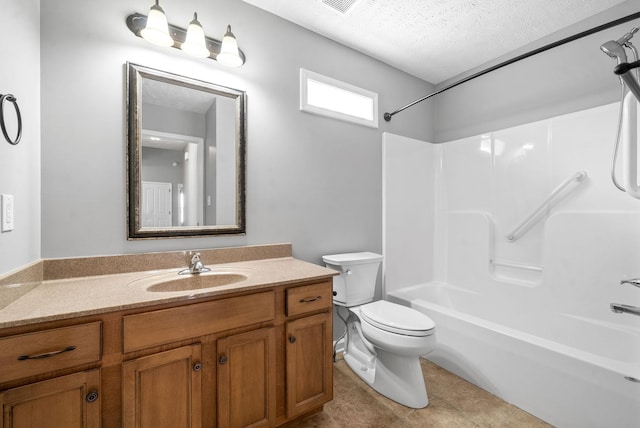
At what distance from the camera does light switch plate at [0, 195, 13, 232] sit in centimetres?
99

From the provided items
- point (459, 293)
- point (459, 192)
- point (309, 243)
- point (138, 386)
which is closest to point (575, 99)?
point (459, 192)

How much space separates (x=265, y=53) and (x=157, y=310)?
168 cm

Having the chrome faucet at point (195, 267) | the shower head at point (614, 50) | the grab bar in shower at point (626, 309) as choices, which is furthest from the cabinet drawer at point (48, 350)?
the shower head at point (614, 50)

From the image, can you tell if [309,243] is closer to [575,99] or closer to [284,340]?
[284,340]

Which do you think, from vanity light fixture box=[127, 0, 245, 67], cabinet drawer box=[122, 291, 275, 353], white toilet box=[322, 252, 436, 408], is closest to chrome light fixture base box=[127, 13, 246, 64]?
vanity light fixture box=[127, 0, 245, 67]

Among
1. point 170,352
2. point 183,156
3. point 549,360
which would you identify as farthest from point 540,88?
point 170,352

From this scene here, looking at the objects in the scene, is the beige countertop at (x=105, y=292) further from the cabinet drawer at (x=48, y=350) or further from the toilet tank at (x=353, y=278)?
the toilet tank at (x=353, y=278)

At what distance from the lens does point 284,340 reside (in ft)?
4.52

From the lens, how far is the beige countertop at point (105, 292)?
912 mm

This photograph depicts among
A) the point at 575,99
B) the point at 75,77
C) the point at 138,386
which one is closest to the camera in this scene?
the point at 138,386

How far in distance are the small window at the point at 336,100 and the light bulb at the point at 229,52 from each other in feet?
1.73

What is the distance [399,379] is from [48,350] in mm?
1721

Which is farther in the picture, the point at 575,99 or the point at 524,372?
the point at 575,99

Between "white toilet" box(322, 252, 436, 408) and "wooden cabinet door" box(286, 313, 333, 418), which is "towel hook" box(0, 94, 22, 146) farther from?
"white toilet" box(322, 252, 436, 408)
